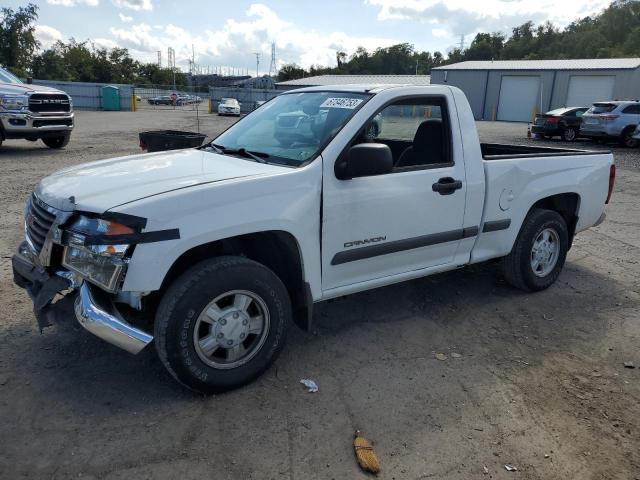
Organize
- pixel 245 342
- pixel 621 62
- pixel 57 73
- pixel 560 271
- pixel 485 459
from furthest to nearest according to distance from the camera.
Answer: pixel 57 73
pixel 621 62
pixel 560 271
pixel 245 342
pixel 485 459

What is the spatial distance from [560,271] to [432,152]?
7.19ft

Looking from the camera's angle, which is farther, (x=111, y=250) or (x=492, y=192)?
(x=492, y=192)

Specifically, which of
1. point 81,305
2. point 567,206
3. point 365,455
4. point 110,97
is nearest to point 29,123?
point 81,305

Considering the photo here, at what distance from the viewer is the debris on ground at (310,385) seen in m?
3.31

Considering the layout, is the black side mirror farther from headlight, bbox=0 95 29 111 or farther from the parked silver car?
the parked silver car

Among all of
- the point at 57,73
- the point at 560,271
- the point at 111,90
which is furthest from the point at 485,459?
the point at 57,73

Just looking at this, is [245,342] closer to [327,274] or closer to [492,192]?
[327,274]

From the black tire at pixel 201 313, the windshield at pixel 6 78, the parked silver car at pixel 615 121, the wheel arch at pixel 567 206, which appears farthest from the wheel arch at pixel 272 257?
the parked silver car at pixel 615 121

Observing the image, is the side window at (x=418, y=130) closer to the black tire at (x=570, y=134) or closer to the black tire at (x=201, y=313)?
the black tire at (x=201, y=313)

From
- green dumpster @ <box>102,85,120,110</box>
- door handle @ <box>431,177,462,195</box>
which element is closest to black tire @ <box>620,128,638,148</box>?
door handle @ <box>431,177,462,195</box>

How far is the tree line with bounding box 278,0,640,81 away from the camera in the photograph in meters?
75.9

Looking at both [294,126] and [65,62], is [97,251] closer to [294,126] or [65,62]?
[294,126]

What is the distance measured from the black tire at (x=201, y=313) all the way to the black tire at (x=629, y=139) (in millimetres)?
20310

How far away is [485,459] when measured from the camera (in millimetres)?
2742
